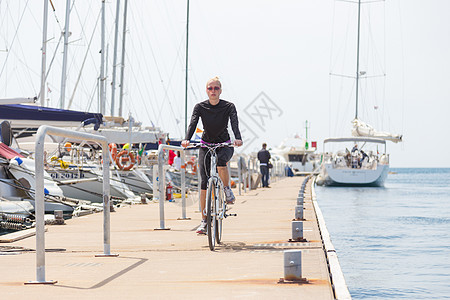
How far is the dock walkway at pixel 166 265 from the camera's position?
525 centimetres

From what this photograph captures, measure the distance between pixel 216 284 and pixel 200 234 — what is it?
157 inches

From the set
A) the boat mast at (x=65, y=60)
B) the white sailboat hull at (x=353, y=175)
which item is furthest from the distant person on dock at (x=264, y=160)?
the white sailboat hull at (x=353, y=175)

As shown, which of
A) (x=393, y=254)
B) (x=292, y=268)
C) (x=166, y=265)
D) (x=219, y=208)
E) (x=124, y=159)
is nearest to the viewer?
(x=292, y=268)

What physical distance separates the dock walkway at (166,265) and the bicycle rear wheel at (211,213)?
134mm

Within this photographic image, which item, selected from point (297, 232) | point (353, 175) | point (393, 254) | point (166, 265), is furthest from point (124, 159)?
point (353, 175)

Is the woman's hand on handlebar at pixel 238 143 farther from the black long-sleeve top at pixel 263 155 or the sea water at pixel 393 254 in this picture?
the black long-sleeve top at pixel 263 155

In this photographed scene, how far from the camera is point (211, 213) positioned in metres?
8.07

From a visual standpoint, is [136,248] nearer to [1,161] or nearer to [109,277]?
[109,277]

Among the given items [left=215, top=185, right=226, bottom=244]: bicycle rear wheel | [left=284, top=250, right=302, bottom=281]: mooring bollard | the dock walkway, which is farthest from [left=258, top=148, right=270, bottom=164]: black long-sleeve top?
[left=284, top=250, right=302, bottom=281]: mooring bollard

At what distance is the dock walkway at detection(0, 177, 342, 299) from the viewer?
5254mm

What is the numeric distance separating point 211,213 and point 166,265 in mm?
1455

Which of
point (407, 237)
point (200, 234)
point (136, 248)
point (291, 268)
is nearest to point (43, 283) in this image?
point (291, 268)

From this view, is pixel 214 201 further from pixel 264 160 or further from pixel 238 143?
pixel 264 160

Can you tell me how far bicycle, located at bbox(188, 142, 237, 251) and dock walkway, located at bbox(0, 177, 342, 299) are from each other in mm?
195
